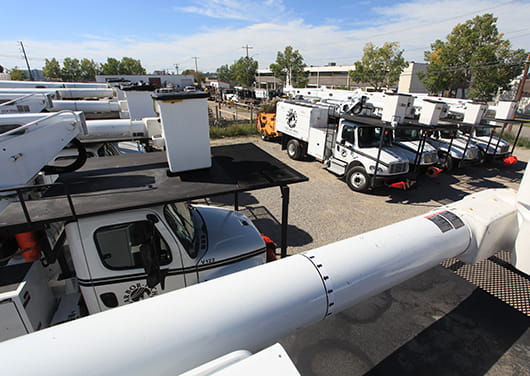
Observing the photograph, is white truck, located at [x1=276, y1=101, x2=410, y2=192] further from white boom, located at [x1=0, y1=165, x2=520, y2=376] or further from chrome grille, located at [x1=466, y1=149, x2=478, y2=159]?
white boom, located at [x1=0, y1=165, x2=520, y2=376]

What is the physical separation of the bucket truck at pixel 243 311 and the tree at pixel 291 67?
1995 inches

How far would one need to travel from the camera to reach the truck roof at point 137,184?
2.77m

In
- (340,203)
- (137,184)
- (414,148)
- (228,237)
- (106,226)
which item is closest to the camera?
(106,226)

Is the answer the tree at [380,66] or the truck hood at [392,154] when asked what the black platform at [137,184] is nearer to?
the truck hood at [392,154]

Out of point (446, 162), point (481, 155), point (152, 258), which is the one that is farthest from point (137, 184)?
point (481, 155)

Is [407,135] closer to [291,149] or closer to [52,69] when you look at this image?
[291,149]

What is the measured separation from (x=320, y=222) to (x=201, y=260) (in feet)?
17.0

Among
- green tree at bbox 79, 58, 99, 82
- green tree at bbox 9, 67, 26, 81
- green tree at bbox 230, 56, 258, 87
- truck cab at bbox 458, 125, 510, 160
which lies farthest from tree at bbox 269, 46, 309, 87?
green tree at bbox 9, 67, 26, 81

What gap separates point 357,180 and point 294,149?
183 inches

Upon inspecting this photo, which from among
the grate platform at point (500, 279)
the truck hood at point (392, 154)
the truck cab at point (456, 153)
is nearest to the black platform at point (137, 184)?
the grate platform at point (500, 279)

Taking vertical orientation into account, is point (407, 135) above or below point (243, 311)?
below

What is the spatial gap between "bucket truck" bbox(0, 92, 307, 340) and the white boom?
1337 mm

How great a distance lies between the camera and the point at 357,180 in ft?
34.1

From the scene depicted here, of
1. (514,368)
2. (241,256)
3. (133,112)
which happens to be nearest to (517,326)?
(514,368)
